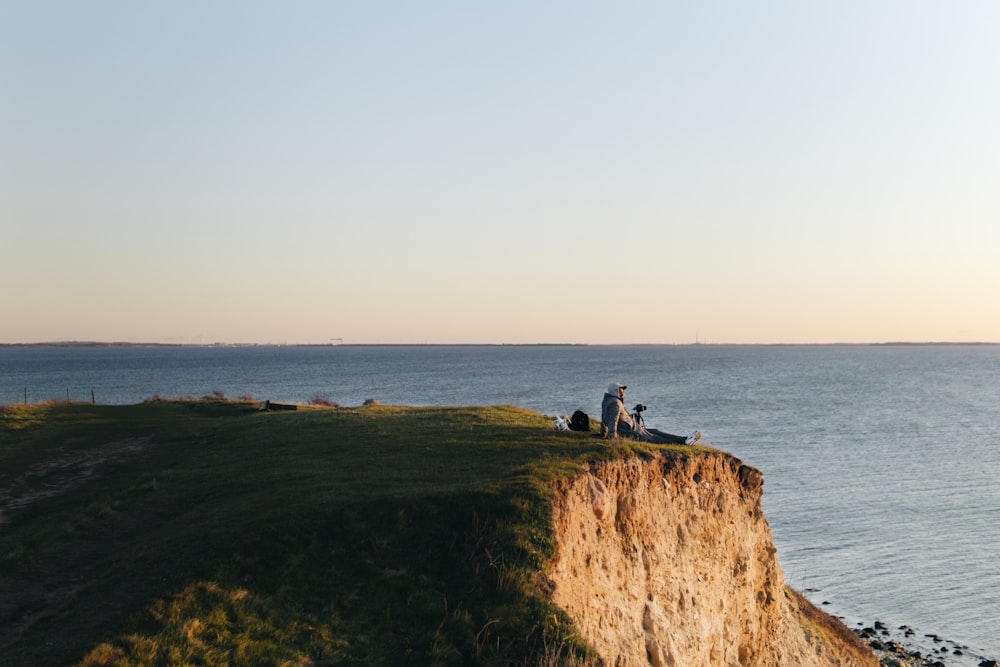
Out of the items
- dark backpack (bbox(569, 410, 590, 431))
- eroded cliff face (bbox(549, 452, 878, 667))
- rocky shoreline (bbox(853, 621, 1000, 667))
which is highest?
dark backpack (bbox(569, 410, 590, 431))

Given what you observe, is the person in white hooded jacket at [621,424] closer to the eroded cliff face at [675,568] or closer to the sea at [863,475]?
the eroded cliff face at [675,568]

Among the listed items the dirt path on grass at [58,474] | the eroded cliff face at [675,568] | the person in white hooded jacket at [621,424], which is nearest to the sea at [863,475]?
the eroded cliff face at [675,568]

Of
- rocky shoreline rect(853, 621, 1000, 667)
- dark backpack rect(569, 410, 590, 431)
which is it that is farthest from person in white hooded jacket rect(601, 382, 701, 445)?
rocky shoreline rect(853, 621, 1000, 667)

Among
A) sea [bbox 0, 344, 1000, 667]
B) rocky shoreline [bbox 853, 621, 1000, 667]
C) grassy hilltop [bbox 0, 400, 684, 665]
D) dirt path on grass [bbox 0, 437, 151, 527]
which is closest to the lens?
grassy hilltop [bbox 0, 400, 684, 665]

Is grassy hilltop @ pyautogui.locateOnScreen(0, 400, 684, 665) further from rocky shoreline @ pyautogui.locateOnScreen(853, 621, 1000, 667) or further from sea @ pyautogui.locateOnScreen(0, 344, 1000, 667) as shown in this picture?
sea @ pyautogui.locateOnScreen(0, 344, 1000, 667)

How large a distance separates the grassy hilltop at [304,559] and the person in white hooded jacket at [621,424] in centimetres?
85

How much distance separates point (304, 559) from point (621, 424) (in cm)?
1011

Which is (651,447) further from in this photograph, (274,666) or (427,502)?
(274,666)

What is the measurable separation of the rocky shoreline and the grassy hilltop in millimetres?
14819

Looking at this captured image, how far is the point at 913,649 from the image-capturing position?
27.2m

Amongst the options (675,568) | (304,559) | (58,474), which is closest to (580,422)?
(675,568)

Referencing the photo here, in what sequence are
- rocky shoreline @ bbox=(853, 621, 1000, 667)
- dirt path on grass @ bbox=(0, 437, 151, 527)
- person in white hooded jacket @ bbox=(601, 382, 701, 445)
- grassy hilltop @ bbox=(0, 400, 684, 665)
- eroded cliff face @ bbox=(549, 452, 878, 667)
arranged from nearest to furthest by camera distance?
grassy hilltop @ bbox=(0, 400, 684, 665), eroded cliff face @ bbox=(549, 452, 878, 667), person in white hooded jacket @ bbox=(601, 382, 701, 445), dirt path on grass @ bbox=(0, 437, 151, 527), rocky shoreline @ bbox=(853, 621, 1000, 667)

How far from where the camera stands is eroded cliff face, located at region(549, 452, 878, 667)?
1528 centimetres

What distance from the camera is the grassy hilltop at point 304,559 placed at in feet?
39.0
